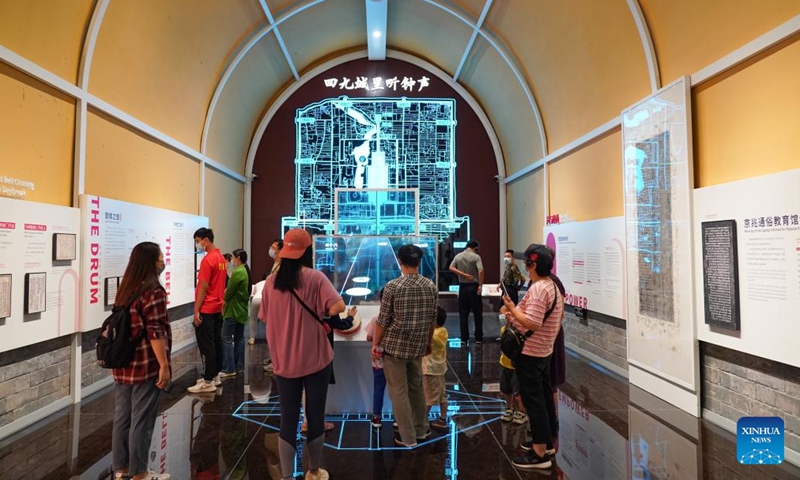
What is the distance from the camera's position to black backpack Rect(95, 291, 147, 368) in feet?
8.57

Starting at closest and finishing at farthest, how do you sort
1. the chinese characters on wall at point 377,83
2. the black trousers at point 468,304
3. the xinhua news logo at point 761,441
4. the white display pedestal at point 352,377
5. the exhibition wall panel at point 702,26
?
the xinhua news logo at point 761,441 → the exhibition wall panel at point 702,26 → the white display pedestal at point 352,377 → the black trousers at point 468,304 → the chinese characters on wall at point 377,83

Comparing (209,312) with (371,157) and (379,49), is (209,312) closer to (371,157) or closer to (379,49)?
(371,157)

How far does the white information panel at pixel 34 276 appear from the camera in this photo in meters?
3.56

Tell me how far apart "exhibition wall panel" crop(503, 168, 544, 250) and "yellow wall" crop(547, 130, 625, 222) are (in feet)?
1.90

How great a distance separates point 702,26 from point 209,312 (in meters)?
5.67

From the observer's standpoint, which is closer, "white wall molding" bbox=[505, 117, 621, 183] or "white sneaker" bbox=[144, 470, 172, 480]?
"white sneaker" bbox=[144, 470, 172, 480]

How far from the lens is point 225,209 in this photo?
9000 millimetres

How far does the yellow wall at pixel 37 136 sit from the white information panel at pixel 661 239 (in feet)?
19.4

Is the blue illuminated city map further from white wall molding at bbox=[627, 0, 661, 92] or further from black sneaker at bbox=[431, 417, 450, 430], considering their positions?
black sneaker at bbox=[431, 417, 450, 430]

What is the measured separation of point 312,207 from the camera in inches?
407

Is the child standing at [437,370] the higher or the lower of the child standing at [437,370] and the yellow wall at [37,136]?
the lower

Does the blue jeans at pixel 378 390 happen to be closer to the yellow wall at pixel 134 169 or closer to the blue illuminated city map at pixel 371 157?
the yellow wall at pixel 134 169

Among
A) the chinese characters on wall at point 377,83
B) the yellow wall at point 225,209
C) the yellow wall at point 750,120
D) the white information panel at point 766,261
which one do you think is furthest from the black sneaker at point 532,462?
the chinese characters on wall at point 377,83

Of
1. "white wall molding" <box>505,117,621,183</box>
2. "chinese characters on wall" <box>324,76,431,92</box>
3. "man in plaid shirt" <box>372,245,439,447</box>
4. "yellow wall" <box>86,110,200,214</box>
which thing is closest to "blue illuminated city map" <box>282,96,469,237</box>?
"chinese characters on wall" <box>324,76,431,92</box>
